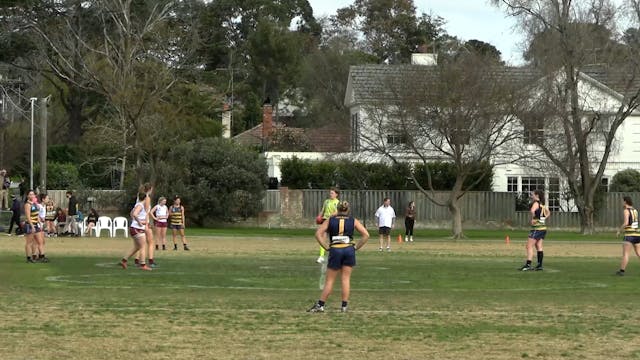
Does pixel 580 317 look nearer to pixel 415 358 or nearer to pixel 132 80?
pixel 415 358

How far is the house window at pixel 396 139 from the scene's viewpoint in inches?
2037

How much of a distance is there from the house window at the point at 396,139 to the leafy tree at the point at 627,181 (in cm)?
1841

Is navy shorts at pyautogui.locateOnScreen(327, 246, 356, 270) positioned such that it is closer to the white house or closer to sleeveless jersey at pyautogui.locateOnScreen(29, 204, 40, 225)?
sleeveless jersey at pyautogui.locateOnScreen(29, 204, 40, 225)

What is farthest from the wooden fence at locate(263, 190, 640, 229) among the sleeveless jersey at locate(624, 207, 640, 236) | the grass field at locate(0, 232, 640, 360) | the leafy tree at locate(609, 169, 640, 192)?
the sleeveless jersey at locate(624, 207, 640, 236)

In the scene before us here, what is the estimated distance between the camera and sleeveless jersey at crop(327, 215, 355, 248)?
56.0 ft

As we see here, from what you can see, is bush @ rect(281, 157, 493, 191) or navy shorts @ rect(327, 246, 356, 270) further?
bush @ rect(281, 157, 493, 191)

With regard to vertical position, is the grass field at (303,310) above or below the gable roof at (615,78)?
below

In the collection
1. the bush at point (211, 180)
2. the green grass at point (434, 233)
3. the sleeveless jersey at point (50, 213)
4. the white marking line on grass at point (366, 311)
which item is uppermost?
the bush at point (211, 180)

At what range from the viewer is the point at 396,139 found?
52.2m

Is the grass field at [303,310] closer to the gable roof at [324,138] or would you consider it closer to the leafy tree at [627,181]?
the leafy tree at [627,181]

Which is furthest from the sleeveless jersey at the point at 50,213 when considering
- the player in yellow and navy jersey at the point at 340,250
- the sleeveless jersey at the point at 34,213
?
the player in yellow and navy jersey at the point at 340,250

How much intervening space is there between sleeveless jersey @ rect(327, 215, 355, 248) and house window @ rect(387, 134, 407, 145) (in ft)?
113

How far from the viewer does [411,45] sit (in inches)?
4003

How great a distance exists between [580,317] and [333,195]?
32.1ft
